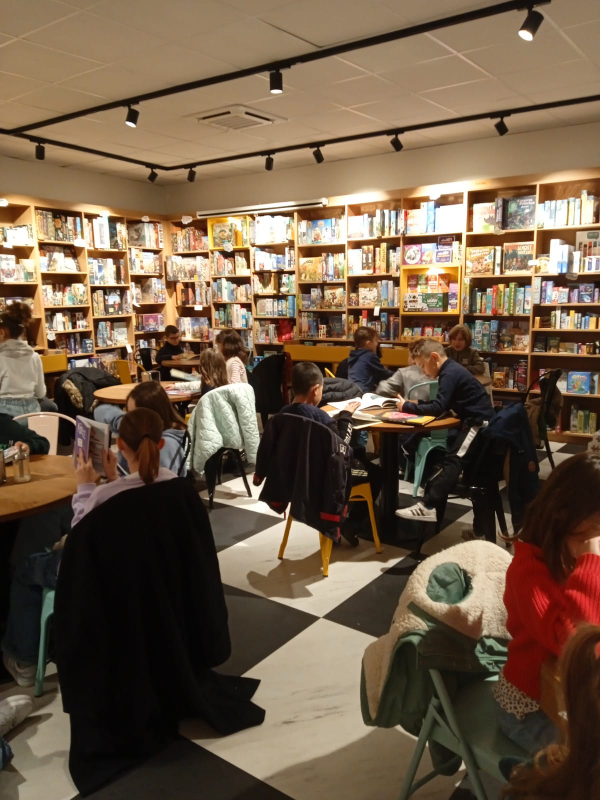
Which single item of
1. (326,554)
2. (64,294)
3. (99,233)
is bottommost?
(326,554)

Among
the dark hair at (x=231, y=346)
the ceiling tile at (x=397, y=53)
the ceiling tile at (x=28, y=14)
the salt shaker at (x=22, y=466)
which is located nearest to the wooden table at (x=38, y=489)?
the salt shaker at (x=22, y=466)

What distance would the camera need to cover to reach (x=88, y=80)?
14.0ft

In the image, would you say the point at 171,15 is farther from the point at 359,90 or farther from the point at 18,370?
the point at 18,370

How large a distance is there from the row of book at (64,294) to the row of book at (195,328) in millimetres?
1590

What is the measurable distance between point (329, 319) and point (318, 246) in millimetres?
909

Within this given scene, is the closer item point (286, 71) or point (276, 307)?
point (286, 71)

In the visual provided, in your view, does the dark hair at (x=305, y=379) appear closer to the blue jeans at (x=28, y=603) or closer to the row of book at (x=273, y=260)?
the blue jeans at (x=28, y=603)

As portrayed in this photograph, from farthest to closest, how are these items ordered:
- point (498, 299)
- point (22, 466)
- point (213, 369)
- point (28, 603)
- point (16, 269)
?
point (16, 269) → point (498, 299) → point (213, 369) → point (22, 466) → point (28, 603)

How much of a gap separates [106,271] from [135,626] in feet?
21.0

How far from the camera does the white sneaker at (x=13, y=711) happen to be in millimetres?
2090

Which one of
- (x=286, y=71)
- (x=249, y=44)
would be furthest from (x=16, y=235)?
(x=249, y=44)

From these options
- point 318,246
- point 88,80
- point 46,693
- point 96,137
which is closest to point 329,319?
point 318,246

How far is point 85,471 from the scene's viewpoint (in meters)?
2.20

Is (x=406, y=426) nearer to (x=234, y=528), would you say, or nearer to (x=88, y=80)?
(x=234, y=528)
